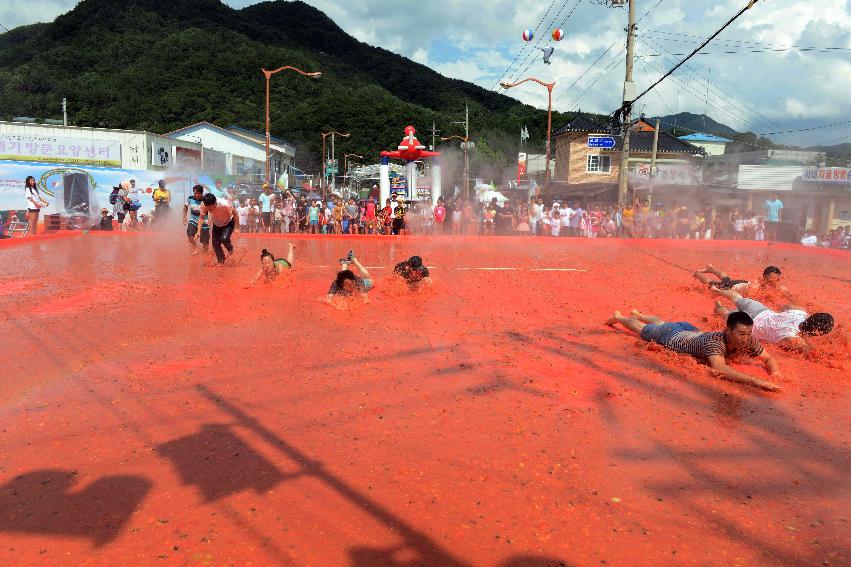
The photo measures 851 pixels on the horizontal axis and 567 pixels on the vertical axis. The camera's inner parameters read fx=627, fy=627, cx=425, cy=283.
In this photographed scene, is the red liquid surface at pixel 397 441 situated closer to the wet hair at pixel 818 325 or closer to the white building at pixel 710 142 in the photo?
the wet hair at pixel 818 325

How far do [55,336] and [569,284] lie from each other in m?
8.91

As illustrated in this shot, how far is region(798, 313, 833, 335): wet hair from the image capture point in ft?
24.6

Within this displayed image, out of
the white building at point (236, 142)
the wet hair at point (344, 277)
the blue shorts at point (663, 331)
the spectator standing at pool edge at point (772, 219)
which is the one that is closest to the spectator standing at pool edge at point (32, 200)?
the wet hair at point (344, 277)

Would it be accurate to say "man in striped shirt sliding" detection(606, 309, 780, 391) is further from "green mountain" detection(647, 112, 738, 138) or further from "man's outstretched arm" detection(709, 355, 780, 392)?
"green mountain" detection(647, 112, 738, 138)

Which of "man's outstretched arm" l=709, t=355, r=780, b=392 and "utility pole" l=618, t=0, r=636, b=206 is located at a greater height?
"utility pole" l=618, t=0, r=636, b=206

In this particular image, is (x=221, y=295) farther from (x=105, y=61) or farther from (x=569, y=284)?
(x=105, y=61)

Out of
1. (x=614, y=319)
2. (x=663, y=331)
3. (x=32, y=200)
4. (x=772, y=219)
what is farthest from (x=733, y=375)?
(x=772, y=219)

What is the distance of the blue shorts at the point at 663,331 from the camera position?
7.65m

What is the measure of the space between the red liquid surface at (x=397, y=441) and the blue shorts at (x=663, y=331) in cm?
19

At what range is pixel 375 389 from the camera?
6.16 meters

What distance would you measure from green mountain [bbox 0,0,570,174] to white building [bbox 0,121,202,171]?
1516 inches

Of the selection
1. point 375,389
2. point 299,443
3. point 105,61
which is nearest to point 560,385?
point 375,389

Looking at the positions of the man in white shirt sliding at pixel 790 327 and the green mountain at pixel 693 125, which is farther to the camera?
the green mountain at pixel 693 125

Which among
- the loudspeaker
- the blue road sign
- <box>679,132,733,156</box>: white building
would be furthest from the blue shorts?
<box>679,132,733,156</box>: white building
